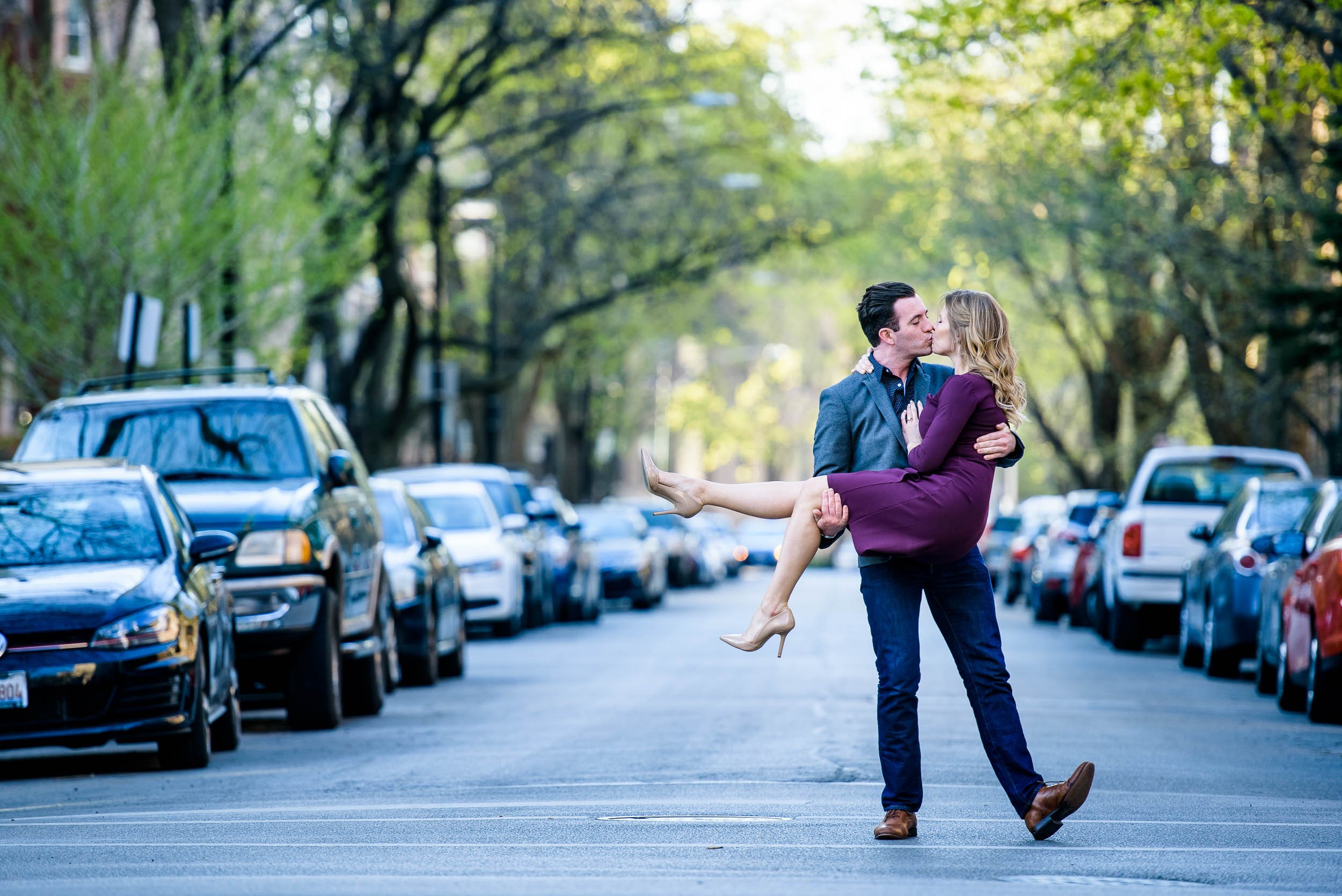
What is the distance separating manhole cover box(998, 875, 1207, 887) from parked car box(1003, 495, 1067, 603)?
27680 millimetres

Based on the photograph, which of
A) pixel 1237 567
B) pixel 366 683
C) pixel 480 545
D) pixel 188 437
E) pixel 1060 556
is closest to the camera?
pixel 188 437

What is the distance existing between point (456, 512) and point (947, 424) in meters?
18.7

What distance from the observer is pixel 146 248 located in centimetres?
2373

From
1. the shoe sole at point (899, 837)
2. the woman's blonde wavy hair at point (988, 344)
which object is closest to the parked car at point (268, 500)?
the shoe sole at point (899, 837)

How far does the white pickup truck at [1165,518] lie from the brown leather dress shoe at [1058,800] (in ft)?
49.3

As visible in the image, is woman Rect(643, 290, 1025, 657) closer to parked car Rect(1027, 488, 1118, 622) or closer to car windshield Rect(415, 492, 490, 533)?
car windshield Rect(415, 492, 490, 533)

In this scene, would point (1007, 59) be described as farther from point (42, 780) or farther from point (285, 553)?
point (42, 780)

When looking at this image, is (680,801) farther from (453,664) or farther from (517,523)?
(517,523)

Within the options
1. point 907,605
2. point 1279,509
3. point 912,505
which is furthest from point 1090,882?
point 1279,509

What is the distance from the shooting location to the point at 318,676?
14.4 metres

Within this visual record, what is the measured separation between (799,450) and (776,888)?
116 meters

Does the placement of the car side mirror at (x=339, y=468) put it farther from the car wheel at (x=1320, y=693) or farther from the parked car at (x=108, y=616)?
the car wheel at (x=1320, y=693)

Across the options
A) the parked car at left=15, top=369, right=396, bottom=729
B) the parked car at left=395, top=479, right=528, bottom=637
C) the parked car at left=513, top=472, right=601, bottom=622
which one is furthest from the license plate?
the parked car at left=513, top=472, right=601, bottom=622

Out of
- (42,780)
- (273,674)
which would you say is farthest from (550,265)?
(42,780)
